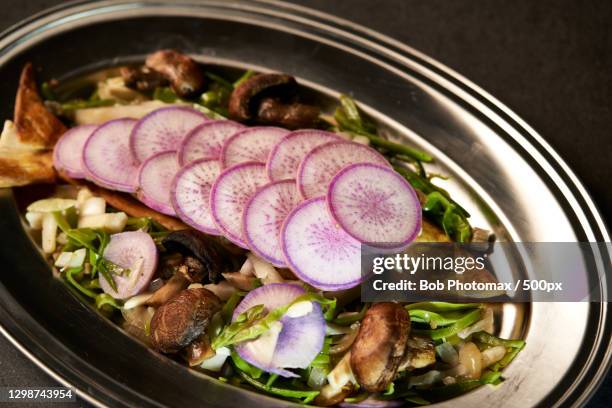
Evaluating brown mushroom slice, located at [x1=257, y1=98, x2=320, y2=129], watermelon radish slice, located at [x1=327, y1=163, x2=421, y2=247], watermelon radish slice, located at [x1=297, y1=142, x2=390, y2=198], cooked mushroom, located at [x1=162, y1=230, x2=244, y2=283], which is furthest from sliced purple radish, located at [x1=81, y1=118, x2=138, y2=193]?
watermelon radish slice, located at [x1=327, y1=163, x2=421, y2=247]

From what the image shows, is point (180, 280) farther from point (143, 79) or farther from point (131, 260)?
point (143, 79)

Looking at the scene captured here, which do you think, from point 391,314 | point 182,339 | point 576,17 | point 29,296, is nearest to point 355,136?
point 391,314

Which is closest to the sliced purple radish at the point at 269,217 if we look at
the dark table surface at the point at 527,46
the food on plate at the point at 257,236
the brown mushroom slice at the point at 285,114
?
the food on plate at the point at 257,236

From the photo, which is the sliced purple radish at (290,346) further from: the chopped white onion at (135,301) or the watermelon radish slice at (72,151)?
the watermelon radish slice at (72,151)

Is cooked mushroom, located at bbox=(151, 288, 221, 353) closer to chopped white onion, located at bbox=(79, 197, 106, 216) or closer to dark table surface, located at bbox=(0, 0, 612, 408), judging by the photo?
chopped white onion, located at bbox=(79, 197, 106, 216)

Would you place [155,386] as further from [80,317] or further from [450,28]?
[450,28]

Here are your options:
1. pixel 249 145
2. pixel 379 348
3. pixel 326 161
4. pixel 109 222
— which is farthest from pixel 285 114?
pixel 379 348
